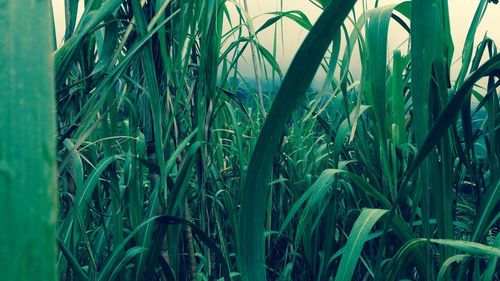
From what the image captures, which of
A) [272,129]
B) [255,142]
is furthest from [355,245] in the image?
[272,129]

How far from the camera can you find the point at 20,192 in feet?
0.34

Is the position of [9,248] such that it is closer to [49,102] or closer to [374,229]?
[49,102]

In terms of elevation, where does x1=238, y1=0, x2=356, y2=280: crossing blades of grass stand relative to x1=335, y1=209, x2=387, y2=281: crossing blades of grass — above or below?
above

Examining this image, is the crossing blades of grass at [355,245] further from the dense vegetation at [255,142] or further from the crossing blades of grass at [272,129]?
the crossing blades of grass at [272,129]

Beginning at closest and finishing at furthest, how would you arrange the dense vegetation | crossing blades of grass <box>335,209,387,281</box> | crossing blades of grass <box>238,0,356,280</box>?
crossing blades of grass <box>238,0,356,280</box>, the dense vegetation, crossing blades of grass <box>335,209,387,281</box>

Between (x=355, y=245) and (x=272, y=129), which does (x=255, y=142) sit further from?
(x=272, y=129)

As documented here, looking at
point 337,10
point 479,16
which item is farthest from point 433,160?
point 337,10

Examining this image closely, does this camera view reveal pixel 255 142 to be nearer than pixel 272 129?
No

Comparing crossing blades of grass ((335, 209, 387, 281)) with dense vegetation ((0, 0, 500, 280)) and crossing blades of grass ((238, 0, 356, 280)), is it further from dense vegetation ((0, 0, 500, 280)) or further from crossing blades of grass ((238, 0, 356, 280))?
crossing blades of grass ((238, 0, 356, 280))

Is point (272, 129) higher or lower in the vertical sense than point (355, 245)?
higher

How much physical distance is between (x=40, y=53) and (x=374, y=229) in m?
1.02

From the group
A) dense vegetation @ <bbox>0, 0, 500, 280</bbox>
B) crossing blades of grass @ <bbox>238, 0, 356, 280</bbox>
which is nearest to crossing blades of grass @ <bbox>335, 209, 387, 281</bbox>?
dense vegetation @ <bbox>0, 0, 500, 280</bbox>

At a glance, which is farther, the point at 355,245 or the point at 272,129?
the point at 355,245

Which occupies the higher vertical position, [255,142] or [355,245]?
[255,142]
